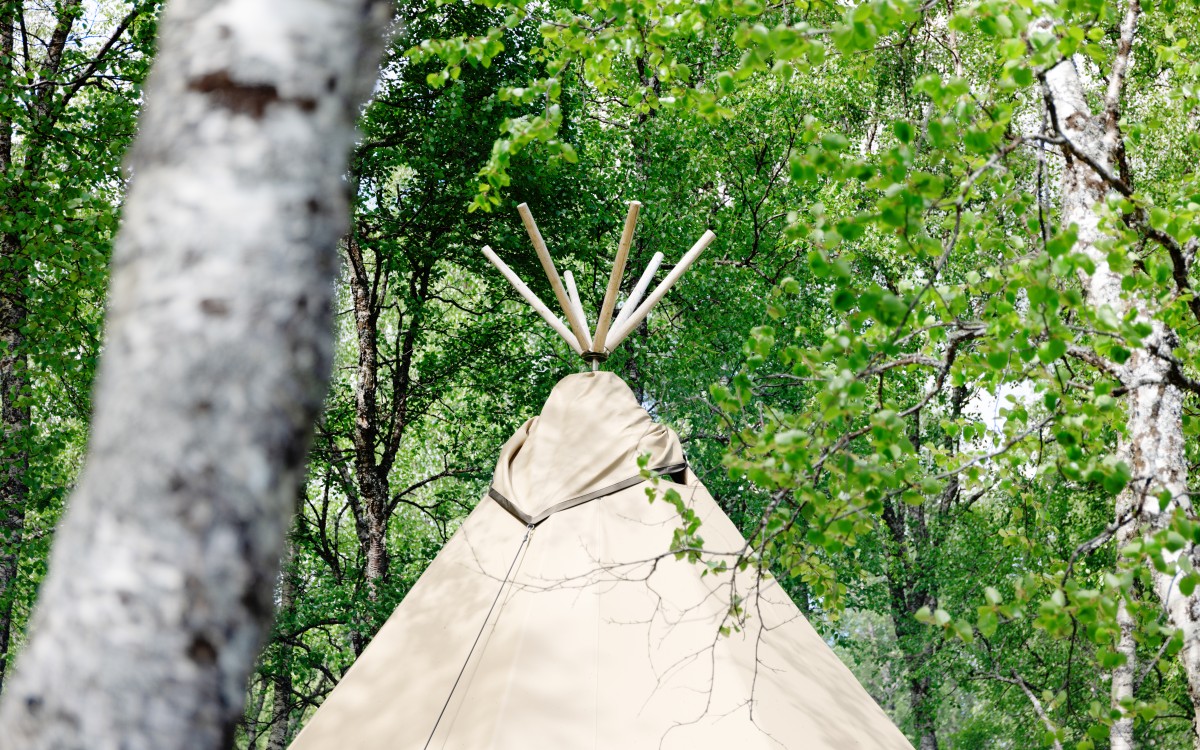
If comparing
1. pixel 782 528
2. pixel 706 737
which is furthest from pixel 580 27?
pixel 706 737

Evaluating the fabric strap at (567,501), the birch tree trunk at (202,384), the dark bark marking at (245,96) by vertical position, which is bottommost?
the birch tree trunk at (202,384)

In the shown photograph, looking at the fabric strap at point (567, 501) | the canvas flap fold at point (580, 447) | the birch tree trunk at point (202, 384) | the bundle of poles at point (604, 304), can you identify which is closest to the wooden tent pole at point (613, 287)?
the bundle of poles at point (604, 304)

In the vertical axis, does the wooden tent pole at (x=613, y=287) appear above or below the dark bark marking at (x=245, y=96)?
above

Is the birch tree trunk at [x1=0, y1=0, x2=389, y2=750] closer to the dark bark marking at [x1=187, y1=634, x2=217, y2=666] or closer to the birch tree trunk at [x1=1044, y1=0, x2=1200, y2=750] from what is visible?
the dark bark marking at [x1=187, y1=634, x2=217, y2=666]

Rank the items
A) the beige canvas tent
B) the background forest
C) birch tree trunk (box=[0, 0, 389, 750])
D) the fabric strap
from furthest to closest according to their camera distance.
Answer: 1. the fabric strap
2. the beige canvas tent
3. the background forest
4. birch tree trunk (box=[0, 0, 389, 750])

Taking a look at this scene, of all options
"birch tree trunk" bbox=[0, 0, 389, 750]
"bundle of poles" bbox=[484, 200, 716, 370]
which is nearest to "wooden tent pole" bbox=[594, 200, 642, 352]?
"bundle of poles" bbox=[484, 200, 716, 370]

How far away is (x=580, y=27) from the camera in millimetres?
3850

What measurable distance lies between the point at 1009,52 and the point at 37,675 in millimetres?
2524

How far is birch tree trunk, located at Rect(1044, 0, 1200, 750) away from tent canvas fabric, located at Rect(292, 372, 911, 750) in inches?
53.7

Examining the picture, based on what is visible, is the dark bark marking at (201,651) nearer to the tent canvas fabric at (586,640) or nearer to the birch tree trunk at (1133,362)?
the birch tree trunk at (1133,362)

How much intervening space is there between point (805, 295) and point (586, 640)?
8814mm

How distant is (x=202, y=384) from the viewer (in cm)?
100

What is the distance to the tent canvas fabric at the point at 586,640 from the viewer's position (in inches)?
159

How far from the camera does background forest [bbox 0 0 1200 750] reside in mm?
2740
